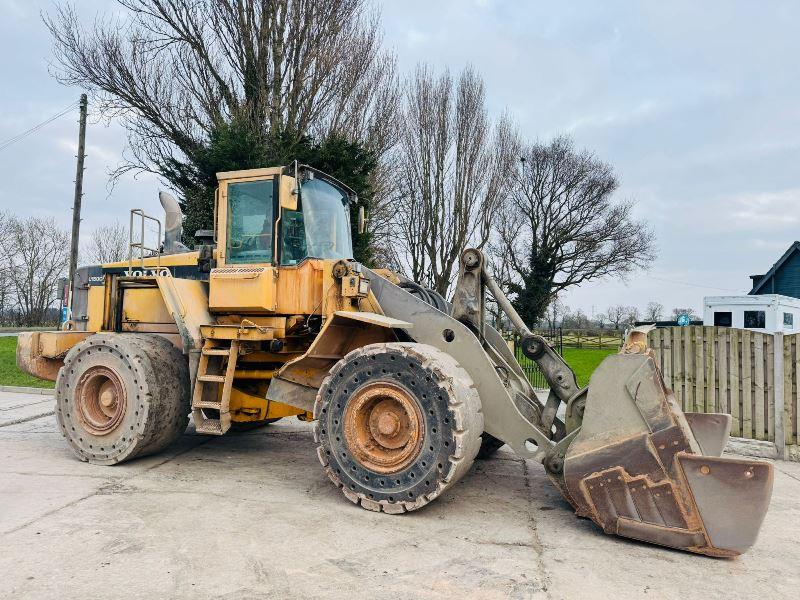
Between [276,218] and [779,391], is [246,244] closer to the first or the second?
[276,218]

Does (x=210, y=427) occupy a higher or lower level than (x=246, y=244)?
lower

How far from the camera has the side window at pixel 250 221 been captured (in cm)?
577

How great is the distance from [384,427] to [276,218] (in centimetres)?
240

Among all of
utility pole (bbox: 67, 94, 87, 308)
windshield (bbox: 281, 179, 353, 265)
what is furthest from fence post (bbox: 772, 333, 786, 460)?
utility pole (bbox: 67, 94, 87, 308)

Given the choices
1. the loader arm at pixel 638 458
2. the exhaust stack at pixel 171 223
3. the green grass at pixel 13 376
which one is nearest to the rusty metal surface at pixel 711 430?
the loader arm at pixel 638 458

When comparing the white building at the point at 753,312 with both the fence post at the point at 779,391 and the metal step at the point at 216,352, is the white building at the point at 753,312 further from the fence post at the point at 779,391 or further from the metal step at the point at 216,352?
the metal step at the point at 216,352

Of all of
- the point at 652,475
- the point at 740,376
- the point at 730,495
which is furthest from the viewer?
the point at 740,376

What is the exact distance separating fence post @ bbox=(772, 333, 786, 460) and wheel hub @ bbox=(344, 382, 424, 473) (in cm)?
504

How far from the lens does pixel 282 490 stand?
5133 mm

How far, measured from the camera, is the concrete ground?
326 cm

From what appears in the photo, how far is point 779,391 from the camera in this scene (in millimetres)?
6926

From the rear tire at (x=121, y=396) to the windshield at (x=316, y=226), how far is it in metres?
1.70

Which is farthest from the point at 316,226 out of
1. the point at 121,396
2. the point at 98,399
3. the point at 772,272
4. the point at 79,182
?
the point at 772,272

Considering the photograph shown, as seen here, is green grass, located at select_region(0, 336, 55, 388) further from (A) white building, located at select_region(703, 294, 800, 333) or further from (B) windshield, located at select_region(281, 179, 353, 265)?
(A) white building, located at select_region(703, 294, 800, 333)
